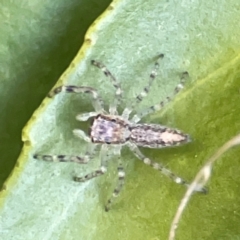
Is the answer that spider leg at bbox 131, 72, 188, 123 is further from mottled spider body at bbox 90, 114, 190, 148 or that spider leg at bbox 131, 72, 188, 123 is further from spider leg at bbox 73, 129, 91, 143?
spider leg at bbox 73, 129, 91, 143

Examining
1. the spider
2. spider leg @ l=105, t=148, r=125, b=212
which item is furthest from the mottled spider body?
spider leg @ l=105, t=148, r=125, b=212

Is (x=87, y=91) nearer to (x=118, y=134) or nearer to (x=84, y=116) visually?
(x=84, y=116)

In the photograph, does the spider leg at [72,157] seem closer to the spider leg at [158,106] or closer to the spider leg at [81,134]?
the spider leg at [81,134]

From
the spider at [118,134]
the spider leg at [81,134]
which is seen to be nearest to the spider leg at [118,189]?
the spider at [118,134]

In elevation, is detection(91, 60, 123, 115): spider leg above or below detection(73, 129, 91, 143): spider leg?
above

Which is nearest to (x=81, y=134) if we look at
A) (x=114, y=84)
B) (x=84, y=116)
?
(x=84, y=116)

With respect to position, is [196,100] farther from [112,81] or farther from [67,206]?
[67,206]
